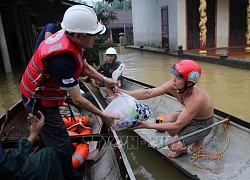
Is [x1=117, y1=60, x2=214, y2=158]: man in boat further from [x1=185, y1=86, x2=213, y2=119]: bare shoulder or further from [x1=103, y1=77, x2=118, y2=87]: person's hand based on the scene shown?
[x1=103, y1=77, x2=118, y2=87]: person's hand

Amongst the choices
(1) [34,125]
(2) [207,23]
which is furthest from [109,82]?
(2) [207,23]

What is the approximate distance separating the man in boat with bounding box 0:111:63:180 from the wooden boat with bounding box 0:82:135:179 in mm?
633

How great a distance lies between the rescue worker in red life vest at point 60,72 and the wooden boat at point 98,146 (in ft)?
1.44

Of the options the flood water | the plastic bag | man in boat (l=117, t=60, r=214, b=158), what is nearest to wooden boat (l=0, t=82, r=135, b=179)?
the plastic bag

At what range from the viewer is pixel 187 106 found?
292 cm

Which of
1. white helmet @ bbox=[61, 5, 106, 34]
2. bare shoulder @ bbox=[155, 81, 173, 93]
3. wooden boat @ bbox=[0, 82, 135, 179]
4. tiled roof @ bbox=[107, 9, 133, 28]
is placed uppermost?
tiled roof @ bbox=[107, 9, 133, 28]

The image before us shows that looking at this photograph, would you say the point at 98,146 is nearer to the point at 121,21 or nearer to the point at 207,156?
the point at 207,156

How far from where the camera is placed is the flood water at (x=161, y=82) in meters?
3.71

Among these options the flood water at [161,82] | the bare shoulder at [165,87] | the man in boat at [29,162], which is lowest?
the flood water at [161,82]

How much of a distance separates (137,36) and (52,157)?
20489 millimetres

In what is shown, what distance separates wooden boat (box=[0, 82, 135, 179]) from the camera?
8.33ft

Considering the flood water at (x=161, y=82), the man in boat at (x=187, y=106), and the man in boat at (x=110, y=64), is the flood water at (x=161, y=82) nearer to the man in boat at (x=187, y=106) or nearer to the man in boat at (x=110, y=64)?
the man in boat at (x=187, y=106)

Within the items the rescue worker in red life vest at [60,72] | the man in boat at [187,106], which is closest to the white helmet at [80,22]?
the rescue worker in red life vest at [60,72]

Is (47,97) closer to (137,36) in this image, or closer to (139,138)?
(139,138)
